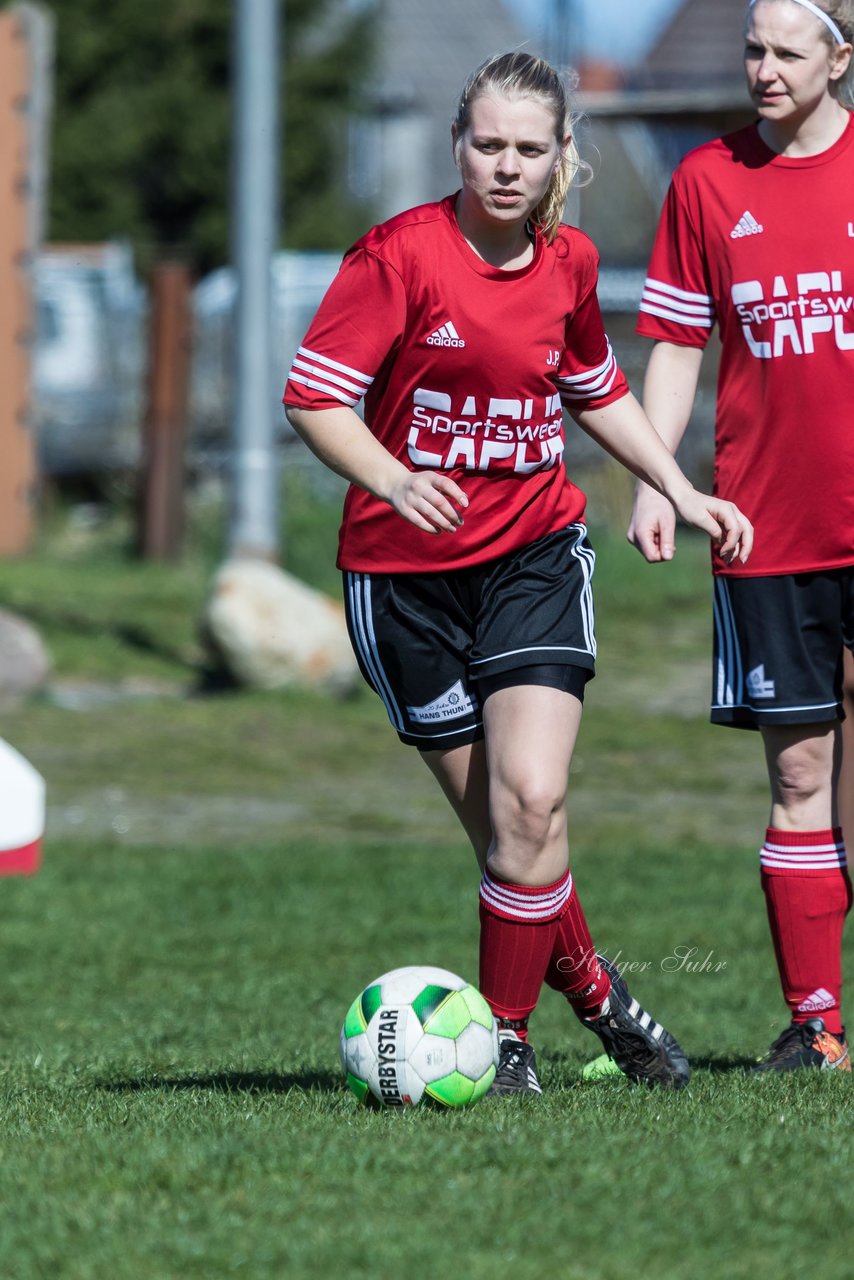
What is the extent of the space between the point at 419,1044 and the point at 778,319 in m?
1.81

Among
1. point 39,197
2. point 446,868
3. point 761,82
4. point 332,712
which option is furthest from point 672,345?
point 39,197

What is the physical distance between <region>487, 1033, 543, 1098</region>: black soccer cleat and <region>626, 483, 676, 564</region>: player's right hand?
112 centimetres

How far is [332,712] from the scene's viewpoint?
10.7m

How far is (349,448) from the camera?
3893 millimetres

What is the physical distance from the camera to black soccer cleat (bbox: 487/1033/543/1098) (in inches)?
163

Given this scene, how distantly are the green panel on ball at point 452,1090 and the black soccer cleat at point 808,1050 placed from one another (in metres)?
0.91

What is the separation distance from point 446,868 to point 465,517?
3.75 metres

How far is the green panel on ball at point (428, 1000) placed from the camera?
4023 mm

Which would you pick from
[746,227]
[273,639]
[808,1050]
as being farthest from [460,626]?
[273,639]

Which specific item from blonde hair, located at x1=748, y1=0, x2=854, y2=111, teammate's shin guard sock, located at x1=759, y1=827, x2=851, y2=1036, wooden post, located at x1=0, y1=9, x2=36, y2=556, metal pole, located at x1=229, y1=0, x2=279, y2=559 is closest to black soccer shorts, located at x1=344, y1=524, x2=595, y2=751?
teammate's shin guard sock, located at x1=759, y1=827, x2=851, y2=1036

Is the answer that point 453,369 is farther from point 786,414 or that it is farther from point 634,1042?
point 634,1042

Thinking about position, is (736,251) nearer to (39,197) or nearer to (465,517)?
(465,517)

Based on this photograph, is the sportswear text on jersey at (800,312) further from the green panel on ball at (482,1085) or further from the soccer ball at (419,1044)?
the green panel on ball at (482,1085)

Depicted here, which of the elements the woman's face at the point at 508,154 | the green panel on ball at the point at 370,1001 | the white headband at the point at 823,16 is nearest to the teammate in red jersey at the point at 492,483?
the woman's face at the point at 508,154
